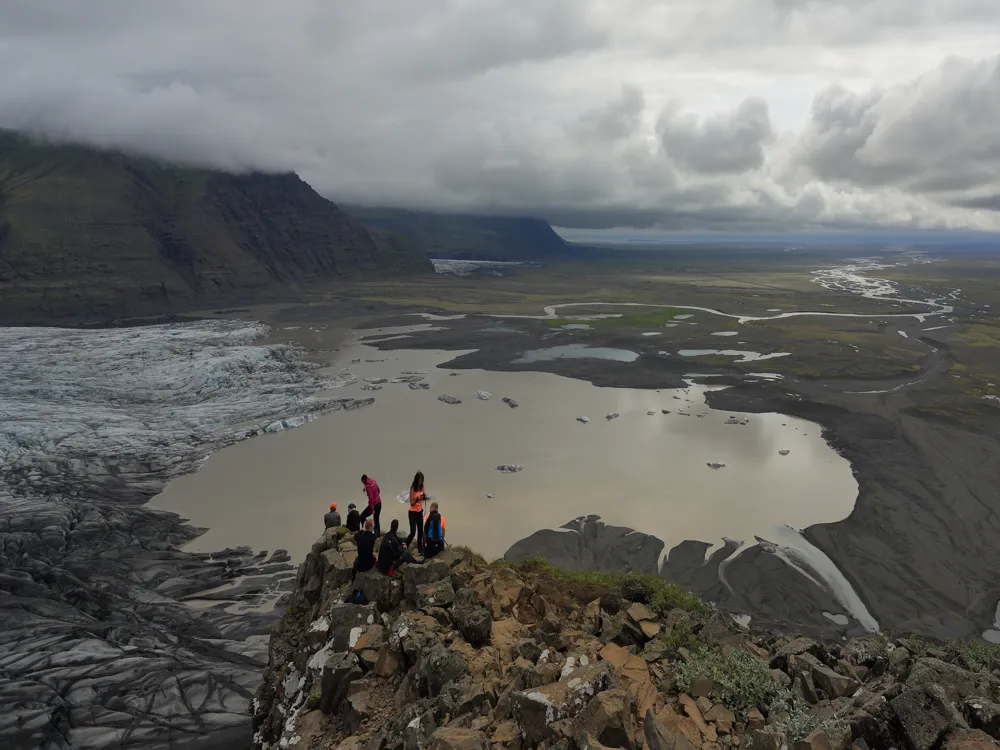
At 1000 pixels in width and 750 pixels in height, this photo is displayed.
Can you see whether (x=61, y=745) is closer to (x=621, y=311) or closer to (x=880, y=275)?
(x=621, y=311)

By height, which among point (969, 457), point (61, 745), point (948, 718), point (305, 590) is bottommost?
point (61, 745)

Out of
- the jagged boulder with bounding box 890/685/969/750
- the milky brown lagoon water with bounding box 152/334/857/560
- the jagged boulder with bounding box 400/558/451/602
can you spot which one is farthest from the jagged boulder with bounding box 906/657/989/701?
the milky brown lagoon water with bounding box 152/334/857/560

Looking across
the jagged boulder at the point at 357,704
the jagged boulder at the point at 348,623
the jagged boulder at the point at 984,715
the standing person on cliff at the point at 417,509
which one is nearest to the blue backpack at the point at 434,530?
the standing person on cliff at the point at 417,509

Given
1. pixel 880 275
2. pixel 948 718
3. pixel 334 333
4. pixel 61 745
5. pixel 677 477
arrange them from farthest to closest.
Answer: pixel 880 275
pixel 334 333
pixel 677 477
pixel 61 745
pixel 948 718

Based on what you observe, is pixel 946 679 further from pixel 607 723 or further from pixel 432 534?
pixel 432 534

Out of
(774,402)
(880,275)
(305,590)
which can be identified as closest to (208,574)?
(305,590)

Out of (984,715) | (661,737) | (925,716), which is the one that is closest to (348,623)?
(661,737)

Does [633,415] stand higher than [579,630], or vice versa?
[579,630]
